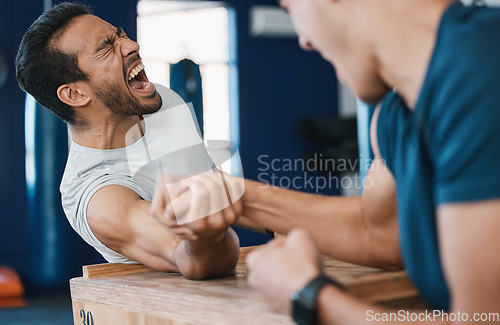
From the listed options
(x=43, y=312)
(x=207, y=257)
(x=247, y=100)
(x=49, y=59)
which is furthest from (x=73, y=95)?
(x=247, y=100)

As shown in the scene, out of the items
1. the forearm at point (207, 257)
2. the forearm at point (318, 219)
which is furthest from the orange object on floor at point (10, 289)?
the forearm at point (318, 219)

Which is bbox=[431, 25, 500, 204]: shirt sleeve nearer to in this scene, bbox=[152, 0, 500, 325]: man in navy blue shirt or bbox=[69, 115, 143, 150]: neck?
bbox=[152, 0, 500, 325]: man in navy blue shirt

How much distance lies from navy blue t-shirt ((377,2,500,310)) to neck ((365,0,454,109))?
25 millimetres

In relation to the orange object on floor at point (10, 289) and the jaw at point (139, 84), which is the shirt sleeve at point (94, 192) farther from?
the orange object on floor at point (10, 289)

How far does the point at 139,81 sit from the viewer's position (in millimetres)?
1881

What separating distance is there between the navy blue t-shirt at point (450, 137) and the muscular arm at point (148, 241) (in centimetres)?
43

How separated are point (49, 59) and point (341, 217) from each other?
1138mm

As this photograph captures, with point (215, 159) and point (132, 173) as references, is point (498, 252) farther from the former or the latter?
point (132, 173)

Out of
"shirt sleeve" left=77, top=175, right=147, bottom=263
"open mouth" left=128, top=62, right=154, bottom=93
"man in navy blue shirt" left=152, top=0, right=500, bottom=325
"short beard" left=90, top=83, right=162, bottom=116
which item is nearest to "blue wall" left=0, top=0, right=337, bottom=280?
"open mouth" left=128, top=62, right=154, bottom=93

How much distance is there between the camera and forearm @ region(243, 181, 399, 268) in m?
1.07

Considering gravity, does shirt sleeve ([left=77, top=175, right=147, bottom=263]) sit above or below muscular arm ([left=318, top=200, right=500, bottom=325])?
below

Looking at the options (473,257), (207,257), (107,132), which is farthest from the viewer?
(107,132)

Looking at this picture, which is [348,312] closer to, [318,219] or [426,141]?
[426,141]

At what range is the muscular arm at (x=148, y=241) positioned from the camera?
1.08m
